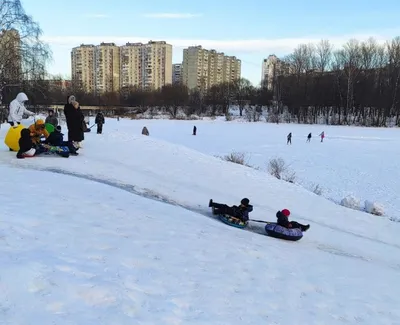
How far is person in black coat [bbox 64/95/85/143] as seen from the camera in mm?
11969

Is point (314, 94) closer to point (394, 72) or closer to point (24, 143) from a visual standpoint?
point (394, 72)

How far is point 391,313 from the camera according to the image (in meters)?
5.13

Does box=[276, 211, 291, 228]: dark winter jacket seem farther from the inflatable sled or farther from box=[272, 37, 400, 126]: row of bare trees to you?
box=[272, 37, 400, 126]: row of bare trees

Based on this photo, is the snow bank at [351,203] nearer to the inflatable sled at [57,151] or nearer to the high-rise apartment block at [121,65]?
the inflatable sled at [57,151]

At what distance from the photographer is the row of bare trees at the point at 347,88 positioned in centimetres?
6669

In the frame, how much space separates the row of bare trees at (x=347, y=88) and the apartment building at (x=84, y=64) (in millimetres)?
59991

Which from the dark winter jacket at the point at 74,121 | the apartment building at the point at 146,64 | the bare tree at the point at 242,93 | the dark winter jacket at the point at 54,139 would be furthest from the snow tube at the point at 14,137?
the apartment building at the point at 146,64

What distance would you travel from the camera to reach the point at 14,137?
445 inches

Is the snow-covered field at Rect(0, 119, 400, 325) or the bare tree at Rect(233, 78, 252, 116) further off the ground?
the bare tree at Rect(233, 78, 252, 116)

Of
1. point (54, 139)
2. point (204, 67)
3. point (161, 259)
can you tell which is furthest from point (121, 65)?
point (161, 259)

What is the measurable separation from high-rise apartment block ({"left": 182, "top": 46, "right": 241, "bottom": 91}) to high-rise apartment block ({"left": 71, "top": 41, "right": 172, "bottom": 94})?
735cm

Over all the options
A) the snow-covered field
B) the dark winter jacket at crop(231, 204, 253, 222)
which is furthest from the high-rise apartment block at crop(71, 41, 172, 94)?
the dark winter jacket at crop(231, 204, 253, 222)

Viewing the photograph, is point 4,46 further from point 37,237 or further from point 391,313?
point 391,313

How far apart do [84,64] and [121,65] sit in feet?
35.9
